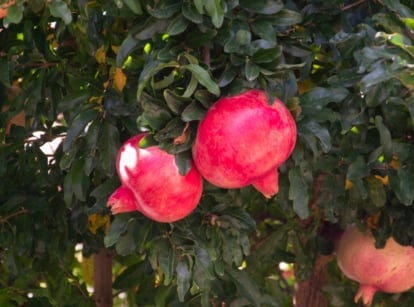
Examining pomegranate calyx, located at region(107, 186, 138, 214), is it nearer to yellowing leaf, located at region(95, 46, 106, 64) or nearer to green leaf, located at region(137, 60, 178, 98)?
green leaf, located at region(137, 60, 178, 98)

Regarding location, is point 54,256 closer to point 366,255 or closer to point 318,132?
point 366,255

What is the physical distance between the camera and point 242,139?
1.25 meters

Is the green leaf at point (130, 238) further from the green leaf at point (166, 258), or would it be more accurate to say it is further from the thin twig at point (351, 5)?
the thin twig at point (351, 5)

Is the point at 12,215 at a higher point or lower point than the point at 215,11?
lower

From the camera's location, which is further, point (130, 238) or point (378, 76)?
point (130, 238)

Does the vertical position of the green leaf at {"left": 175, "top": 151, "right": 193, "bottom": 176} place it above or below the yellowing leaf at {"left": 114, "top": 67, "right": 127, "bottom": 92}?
above

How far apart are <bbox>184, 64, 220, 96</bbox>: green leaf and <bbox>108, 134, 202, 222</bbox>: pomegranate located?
13 centimetres

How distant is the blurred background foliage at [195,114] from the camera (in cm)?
133

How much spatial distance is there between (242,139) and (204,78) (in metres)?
0.09

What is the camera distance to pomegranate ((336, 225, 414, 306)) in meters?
1.85

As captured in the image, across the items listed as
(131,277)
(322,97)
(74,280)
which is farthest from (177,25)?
(131,277)

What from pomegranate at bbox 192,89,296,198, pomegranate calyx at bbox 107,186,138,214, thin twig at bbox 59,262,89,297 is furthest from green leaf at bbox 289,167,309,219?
thin twig at bbox 59,262,89,297

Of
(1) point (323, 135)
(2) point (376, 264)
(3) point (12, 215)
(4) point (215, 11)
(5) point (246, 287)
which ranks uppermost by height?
(4) point (215, 11)

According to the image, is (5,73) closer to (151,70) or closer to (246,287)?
(151,70)
